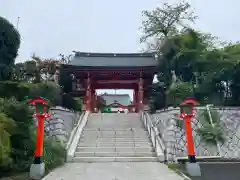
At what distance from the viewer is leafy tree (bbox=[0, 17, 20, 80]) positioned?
15.8 metres

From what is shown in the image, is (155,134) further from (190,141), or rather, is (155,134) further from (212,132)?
(190,141)

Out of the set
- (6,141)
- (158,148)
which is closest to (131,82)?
(158,148)

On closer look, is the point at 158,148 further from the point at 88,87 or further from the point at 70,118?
the point at 88,87

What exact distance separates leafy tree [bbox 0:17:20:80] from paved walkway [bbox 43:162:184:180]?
7.97m

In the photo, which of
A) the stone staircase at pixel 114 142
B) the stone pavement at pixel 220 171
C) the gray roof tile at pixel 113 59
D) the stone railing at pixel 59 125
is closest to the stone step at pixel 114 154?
the stone staircase at pixel 114 142

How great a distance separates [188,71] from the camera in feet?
59.9

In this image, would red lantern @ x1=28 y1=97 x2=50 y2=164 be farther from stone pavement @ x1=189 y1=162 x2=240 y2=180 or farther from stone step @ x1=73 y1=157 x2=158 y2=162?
stone pavement @ x1=189 y1=162 x2=240 y2=180

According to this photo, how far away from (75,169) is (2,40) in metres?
9.86

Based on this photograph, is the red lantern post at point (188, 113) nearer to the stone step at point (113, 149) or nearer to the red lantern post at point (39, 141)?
the stone step at point (113, 149)

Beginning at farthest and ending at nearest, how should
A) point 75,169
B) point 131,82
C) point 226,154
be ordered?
point 131,82
point 226,154
point 75,169

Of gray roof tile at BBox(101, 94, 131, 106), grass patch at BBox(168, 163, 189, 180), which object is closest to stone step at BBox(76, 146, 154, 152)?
grass patch at BBox(168, 163, 189, 180)

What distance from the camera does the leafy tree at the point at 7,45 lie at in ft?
51.8

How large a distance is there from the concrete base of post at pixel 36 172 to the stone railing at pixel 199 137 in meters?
4.64

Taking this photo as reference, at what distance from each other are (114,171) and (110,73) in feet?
42.4
